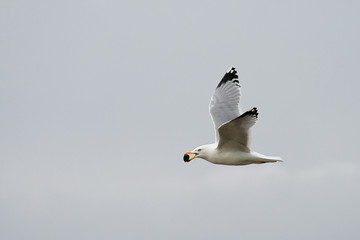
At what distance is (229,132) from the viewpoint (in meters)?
14.4

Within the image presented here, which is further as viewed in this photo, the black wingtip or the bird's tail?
the black wingtip

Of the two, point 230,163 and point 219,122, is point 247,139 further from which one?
point 219,122

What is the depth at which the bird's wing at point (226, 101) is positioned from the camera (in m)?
16.5

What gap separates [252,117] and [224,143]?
3.83 ft

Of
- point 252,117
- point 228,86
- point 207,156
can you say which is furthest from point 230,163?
point 228,86

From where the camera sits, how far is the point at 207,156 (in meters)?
15.4

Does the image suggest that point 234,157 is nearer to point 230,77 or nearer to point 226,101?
point 226,101

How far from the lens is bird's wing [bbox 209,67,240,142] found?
16516mm

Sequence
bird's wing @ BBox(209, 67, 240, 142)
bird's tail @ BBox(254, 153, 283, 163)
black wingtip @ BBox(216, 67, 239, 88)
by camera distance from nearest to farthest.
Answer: bird's tail @ BBox(254, 153, 283, 163)
bird's wing @ BBox(209, 67, 240, 142)
black wingtip @ BBox(216, 67, 239, 88)

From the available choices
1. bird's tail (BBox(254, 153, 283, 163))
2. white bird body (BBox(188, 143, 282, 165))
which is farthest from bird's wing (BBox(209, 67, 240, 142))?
bird's tail (BBox(254, 153, 283, 163))

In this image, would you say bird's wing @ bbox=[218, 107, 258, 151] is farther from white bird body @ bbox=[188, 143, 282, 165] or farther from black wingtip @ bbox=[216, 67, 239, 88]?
black wingtip @ bbox=[216, 67, 239, 88]

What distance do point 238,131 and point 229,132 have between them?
0.18 metres

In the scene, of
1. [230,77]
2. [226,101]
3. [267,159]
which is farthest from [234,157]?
[230,77]

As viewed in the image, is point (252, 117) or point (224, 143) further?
point (224, 143)
